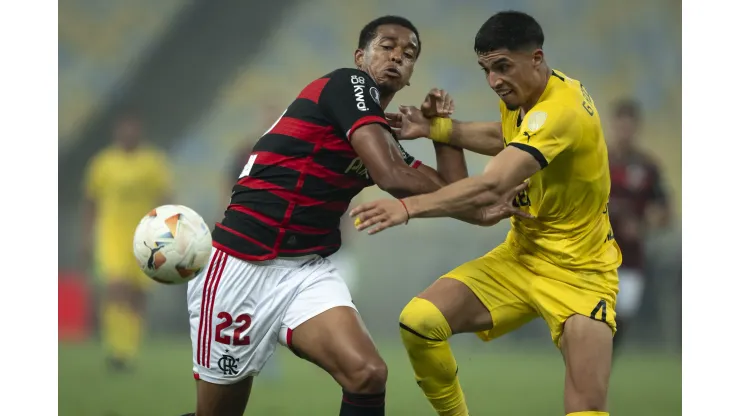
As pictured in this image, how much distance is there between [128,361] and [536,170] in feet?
18.4

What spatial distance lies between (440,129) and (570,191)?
0.82 meters

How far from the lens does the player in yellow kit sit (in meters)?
3.96

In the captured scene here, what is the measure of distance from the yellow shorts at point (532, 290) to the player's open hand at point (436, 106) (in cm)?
79

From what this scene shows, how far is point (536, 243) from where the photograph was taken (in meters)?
4.39

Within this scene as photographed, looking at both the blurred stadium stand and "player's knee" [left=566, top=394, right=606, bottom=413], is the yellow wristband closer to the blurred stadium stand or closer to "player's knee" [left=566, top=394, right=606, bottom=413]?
"player's knee" [left=566, top=394, right=606, bottom=413]

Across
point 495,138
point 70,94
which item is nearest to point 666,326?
point 495,138

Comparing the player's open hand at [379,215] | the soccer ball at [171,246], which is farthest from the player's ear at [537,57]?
the soccer ball at [171,246]

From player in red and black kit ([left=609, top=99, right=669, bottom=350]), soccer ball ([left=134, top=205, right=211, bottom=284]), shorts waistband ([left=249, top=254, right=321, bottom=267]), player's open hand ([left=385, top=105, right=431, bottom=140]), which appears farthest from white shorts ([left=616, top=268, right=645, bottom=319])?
soccer ball ([left=134, top=205, right=211, bottom=284])

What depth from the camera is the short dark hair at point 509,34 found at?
412cm

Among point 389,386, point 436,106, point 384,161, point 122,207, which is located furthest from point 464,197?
point 122,207

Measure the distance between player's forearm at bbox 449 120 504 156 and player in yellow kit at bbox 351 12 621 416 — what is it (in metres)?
0.17

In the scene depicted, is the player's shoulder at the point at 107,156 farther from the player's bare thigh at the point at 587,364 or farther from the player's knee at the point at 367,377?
the player's bare thigh at the point at 587,364

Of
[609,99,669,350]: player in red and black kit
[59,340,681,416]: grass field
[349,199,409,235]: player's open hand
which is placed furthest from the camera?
[609,99,669,350]: player in red and black kit

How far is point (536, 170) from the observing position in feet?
13.0
